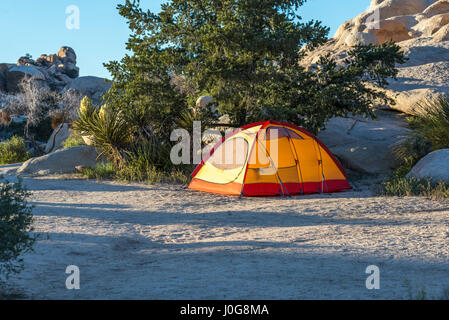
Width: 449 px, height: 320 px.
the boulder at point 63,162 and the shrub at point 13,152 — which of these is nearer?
the boulder at point 63,162

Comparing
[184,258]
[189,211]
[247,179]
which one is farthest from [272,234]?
[247,179]

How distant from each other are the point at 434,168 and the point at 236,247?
6944 mm

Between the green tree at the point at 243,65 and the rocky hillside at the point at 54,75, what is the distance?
881 inches

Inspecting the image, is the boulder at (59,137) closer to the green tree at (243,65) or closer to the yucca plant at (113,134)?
the yucca plant at (113,134)

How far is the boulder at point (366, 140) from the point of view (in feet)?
47.4

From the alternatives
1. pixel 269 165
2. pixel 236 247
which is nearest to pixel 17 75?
pixel 269 165

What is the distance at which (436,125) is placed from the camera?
13.8m

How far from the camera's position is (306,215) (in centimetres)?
929

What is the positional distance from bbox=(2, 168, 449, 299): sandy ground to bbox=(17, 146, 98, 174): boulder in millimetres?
4814

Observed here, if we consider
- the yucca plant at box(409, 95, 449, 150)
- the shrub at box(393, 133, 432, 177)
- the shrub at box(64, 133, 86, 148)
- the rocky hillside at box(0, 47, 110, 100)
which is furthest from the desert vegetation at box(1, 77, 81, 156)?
the yucca plant at box(409, 95, 449, 150)

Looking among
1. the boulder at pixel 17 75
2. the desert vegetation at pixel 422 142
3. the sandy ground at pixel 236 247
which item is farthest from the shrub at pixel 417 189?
the boulder at pixel 17 75

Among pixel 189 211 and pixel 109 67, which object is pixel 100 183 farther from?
pixel 189 211

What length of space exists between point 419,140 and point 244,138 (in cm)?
518
